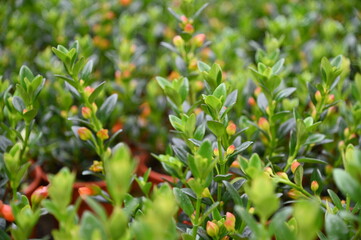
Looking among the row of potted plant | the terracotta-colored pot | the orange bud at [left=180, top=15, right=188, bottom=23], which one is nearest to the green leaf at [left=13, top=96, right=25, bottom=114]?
the row of potted plant

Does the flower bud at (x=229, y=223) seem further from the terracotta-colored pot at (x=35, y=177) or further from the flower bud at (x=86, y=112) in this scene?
the terracotta-colored pot at (x=35, y=177)

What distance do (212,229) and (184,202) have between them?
72 millimetres

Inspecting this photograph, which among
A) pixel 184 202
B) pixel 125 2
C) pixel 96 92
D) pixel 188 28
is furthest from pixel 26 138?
pixel 125 2

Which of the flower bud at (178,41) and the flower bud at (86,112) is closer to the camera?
the flower bud at (86,112)

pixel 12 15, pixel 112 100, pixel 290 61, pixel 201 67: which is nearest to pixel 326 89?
pixel 201 67

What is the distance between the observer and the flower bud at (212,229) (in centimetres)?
84

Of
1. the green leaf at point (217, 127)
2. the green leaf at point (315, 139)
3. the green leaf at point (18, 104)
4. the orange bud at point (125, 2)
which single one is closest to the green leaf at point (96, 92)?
the green leaf at point (18, 104)

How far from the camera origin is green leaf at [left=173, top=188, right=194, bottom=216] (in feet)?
2.77

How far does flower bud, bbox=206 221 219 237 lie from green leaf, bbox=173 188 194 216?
0.13 feet

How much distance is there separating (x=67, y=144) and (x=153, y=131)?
294mm

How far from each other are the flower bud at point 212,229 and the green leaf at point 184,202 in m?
0.04

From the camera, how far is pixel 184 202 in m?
0.85

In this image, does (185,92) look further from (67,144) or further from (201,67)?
(67,144)

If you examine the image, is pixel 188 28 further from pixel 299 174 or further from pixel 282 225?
pixel 282 225
